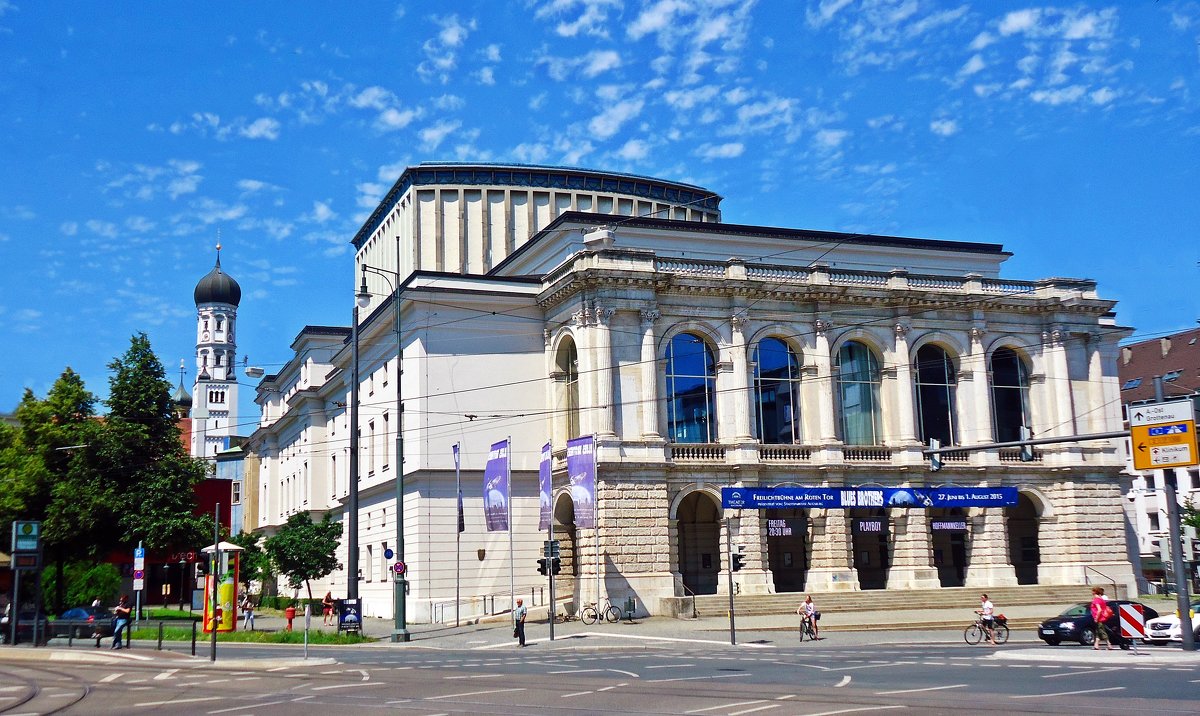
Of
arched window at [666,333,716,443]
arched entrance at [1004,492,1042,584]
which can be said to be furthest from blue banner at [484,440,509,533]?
arched entrance at [1004,492,1042,584]

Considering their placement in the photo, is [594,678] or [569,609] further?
[569,609]

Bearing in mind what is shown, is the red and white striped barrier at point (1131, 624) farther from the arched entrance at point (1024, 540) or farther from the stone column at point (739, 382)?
the arched entrance at point (1024, 540)

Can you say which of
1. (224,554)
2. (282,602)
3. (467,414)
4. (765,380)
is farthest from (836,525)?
(282,602)

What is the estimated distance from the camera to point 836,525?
5369cm

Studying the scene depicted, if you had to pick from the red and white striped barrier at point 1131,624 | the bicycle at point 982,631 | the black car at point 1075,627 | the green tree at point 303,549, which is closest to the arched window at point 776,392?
the bicycle at point 982,631

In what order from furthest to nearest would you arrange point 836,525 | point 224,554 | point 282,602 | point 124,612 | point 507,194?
point 507,194 → point 282,602 → point 836,525 → point 224,554 → point 124,612

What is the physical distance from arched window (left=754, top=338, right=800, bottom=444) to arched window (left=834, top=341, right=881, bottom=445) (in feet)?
9.39

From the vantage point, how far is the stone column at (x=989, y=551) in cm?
5591

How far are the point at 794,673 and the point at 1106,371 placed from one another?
44.0m

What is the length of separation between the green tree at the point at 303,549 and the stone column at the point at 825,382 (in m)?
24.8

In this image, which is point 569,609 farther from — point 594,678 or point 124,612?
point 594,678

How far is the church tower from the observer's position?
151 metres

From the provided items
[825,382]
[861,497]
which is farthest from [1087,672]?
[825,382]

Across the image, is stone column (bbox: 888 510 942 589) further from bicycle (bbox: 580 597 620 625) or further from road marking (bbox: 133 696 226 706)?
road marking (bbox: 133 696 226 706)
